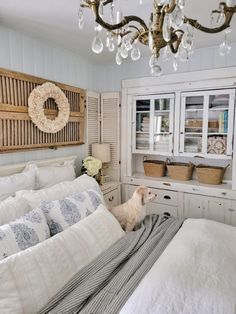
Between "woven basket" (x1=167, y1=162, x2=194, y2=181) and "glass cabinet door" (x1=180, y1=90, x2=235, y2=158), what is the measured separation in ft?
0.64

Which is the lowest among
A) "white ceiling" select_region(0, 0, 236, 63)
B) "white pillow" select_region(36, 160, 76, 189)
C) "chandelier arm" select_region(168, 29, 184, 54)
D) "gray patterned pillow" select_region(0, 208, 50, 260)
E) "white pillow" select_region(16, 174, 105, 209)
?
"gray patterned pillow" select_region(0, 208, 50, 260)

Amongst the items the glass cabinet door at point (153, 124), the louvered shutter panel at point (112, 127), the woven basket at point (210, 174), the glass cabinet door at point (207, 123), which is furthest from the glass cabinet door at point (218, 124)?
Result: the louvered shutter panel at point (112, 127)

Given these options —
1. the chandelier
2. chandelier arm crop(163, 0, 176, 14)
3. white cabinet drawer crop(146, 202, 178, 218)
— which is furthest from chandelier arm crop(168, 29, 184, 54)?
white cabinet drawer crop(146, 202, 178, 218)

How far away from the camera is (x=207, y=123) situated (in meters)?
2.84

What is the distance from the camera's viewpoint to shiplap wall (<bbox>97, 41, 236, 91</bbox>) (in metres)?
2.70

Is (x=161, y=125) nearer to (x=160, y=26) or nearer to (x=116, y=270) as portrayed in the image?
(x=160, y=26)

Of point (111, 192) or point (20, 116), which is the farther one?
point (111, 192)

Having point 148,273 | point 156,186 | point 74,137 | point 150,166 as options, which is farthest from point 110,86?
point 148,273

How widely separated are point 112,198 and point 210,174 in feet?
4.12

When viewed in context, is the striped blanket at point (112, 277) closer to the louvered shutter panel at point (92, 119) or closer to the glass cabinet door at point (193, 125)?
the glass cabinet door at point (193, 125)

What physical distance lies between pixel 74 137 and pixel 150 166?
1095mm

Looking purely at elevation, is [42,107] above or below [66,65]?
below

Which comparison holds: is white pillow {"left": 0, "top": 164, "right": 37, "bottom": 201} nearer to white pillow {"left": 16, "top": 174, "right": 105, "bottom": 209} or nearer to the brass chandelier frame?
white pillow {"left": 16, "top": 174, "right": 105, "bottom": 209}

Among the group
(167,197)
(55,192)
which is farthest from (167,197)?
(55,192)
